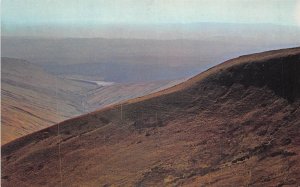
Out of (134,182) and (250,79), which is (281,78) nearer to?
(250,79)

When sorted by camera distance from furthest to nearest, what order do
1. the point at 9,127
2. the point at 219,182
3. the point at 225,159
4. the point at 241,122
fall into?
the point at 9,127, the point at 241,122, the point at 225,159, the point at 219,182

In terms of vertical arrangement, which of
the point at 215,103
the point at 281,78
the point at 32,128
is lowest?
the point at 32,128

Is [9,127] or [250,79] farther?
[9,127]

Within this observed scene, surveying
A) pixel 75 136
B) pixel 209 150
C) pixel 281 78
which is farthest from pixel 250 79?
pixel 75 136

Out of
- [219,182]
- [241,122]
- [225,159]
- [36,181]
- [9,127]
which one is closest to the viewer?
[219,182]

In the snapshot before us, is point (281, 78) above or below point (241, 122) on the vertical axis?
above

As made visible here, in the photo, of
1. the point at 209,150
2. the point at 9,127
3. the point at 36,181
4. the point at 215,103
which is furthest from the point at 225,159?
the point at 9,127
